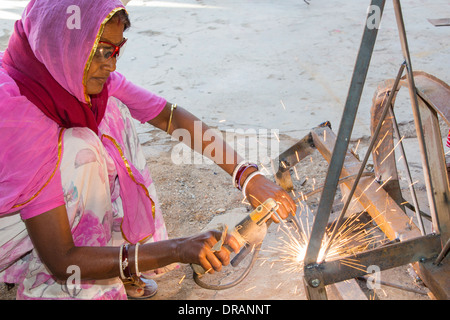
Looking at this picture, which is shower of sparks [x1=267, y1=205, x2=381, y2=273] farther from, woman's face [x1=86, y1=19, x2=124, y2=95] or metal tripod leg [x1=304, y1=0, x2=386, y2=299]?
woman's face [x1=86, y1=19, x2=124, y2=95]

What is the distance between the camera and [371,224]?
281cm

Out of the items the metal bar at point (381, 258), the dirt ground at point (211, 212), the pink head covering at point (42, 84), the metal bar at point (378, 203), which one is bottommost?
the dirt ground at point (211, 212)

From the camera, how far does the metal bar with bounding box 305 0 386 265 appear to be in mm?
1297

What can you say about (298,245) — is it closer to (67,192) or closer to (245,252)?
(245,252)

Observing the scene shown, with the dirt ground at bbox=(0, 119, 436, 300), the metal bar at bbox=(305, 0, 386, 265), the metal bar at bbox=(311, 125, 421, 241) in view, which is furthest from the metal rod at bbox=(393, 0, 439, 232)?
the dirt ground at bbox=(0, 119, 436, 300)

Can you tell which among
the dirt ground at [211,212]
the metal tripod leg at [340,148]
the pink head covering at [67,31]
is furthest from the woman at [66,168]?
the dirt ground at [211,212]

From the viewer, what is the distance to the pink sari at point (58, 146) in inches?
70.7

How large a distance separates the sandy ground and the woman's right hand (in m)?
0.73

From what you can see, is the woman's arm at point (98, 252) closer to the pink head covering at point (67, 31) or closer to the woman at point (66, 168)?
the woman at point (66, 168)

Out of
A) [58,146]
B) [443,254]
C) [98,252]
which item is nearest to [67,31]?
A: [58,146]

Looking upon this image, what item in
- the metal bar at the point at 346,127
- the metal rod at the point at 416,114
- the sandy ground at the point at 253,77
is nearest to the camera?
the metal bar at the point at 346,127
